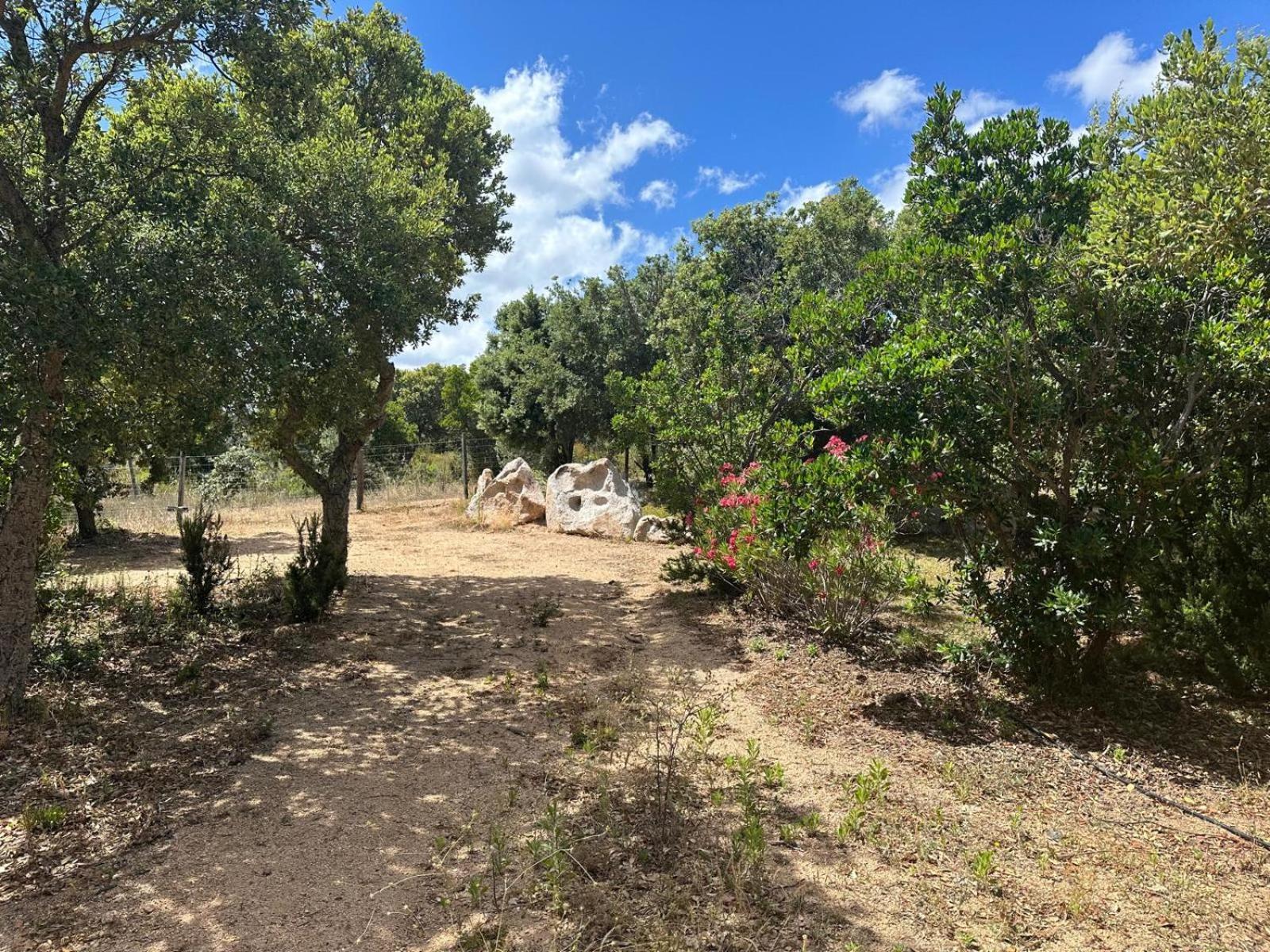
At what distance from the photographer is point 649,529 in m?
14.3

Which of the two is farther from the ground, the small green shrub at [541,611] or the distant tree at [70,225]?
the distant tree at [70,225]

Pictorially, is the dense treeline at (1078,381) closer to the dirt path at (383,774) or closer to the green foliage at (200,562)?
the dirt path at (383,774)

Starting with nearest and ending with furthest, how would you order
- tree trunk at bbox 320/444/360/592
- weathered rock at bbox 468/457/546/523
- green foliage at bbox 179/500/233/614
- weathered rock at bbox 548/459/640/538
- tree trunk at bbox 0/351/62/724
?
tree trunk at bbox 0/351/62/724 → green foliage at bbox 179/500/233/614 → tree trunk at bbox 320/444/360/592 → weathered rock at bbox 548/459/640/538 → weathered rock at bbox 468/457/546/523

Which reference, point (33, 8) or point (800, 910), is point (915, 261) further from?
point (33, 8)

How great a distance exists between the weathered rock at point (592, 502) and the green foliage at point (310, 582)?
22.2ft

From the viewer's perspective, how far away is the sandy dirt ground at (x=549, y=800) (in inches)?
113

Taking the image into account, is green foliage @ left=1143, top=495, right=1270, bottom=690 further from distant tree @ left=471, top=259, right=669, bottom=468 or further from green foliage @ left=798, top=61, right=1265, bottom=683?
distant tree @ left=471, top=259, right=669, bottom=468

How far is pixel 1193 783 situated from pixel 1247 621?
1331 millimetres

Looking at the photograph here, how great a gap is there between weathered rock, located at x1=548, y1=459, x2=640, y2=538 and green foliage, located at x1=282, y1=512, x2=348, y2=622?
22.2ft

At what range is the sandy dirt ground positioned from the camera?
288 cm

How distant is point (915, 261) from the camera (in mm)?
4980

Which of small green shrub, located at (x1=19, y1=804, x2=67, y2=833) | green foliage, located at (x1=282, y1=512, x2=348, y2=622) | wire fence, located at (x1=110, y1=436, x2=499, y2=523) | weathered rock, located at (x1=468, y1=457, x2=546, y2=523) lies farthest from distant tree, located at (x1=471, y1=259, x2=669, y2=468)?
small green shrub, located at (x1=19, y1=804, x2=67, y2=833)

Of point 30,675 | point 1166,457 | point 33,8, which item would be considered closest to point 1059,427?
point 1166,457

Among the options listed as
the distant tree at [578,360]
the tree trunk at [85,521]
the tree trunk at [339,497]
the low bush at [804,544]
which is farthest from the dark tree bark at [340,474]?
the distant tree at [578,360]
